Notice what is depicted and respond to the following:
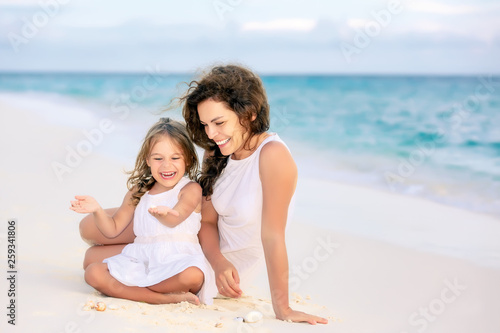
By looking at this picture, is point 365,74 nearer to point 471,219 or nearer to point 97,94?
point 97,94

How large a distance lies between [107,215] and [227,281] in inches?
35.4

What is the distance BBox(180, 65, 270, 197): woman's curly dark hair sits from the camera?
11.8 feet

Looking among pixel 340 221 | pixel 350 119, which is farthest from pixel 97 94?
pixel 340 221

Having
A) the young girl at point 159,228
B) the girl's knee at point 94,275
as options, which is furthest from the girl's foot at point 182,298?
the girl's knee at point 94,275

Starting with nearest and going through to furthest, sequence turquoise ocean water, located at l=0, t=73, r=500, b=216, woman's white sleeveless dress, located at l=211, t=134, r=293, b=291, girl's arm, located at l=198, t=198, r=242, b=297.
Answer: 1. girl's arm, located at l=198, t=198, r=242, b=297
2. woman's white sleeveless dress, located at l=211, t=134, r=293, b=291
3. turquoise ocean water, located at l=0, t=73, r=500, b=216

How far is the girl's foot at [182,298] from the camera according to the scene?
3.50 metres

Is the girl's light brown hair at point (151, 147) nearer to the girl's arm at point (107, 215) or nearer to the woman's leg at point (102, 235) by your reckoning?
the girl's arm at point (107, 215)

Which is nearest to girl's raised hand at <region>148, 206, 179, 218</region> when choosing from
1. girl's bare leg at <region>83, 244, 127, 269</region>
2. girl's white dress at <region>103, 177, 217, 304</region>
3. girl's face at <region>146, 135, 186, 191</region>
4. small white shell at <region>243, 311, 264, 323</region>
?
girl's white dress at <region>103, 177, 217, 304</region>

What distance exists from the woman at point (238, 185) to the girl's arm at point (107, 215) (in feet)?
0.51

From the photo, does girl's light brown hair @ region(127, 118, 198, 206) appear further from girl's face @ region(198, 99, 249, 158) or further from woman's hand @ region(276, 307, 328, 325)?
woman's hand @ region(276, 307, 328, 325)

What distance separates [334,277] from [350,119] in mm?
12990

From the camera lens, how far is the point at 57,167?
7980 millimetres

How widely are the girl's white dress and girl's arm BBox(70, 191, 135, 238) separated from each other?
0.40 ft

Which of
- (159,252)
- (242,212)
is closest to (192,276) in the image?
(159,252)
